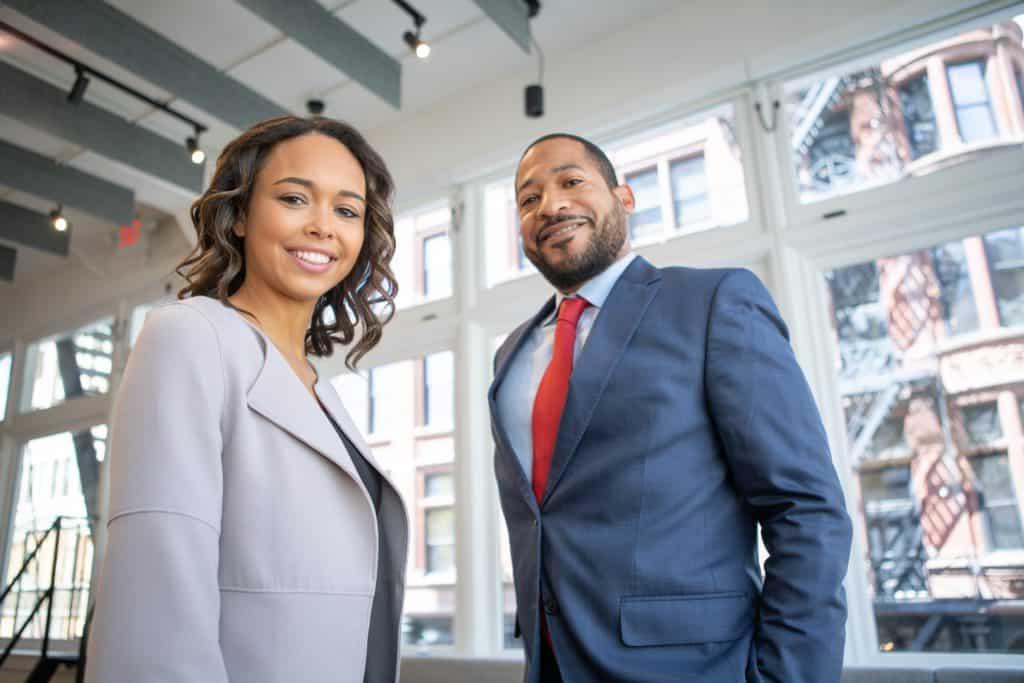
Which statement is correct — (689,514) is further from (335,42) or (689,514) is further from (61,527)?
(61,527)

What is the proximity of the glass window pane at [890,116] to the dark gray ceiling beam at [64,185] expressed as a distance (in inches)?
171

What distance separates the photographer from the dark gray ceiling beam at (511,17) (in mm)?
3439

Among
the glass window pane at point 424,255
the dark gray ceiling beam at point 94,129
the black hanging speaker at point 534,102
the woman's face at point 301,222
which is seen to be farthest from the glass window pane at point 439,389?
the woman's face at point 301,222

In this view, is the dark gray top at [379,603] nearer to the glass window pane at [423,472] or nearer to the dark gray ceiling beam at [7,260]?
the glass window pane at [423,472]

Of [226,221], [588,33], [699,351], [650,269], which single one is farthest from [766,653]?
[588,33]

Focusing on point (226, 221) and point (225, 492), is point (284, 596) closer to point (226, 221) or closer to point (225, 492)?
point (225, 492)

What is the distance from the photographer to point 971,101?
3049 mm

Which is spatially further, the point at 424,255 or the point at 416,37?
the point at 424,255

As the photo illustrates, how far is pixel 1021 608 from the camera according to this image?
2660 mm

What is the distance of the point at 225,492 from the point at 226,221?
1.42ft

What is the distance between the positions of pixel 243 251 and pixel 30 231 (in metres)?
→ 5.60

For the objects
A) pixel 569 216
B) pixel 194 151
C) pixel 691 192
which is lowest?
pixel 569 216

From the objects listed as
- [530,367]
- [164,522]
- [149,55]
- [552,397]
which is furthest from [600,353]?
[149,55]

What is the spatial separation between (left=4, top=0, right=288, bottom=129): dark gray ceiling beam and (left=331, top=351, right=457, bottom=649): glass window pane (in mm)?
1635
